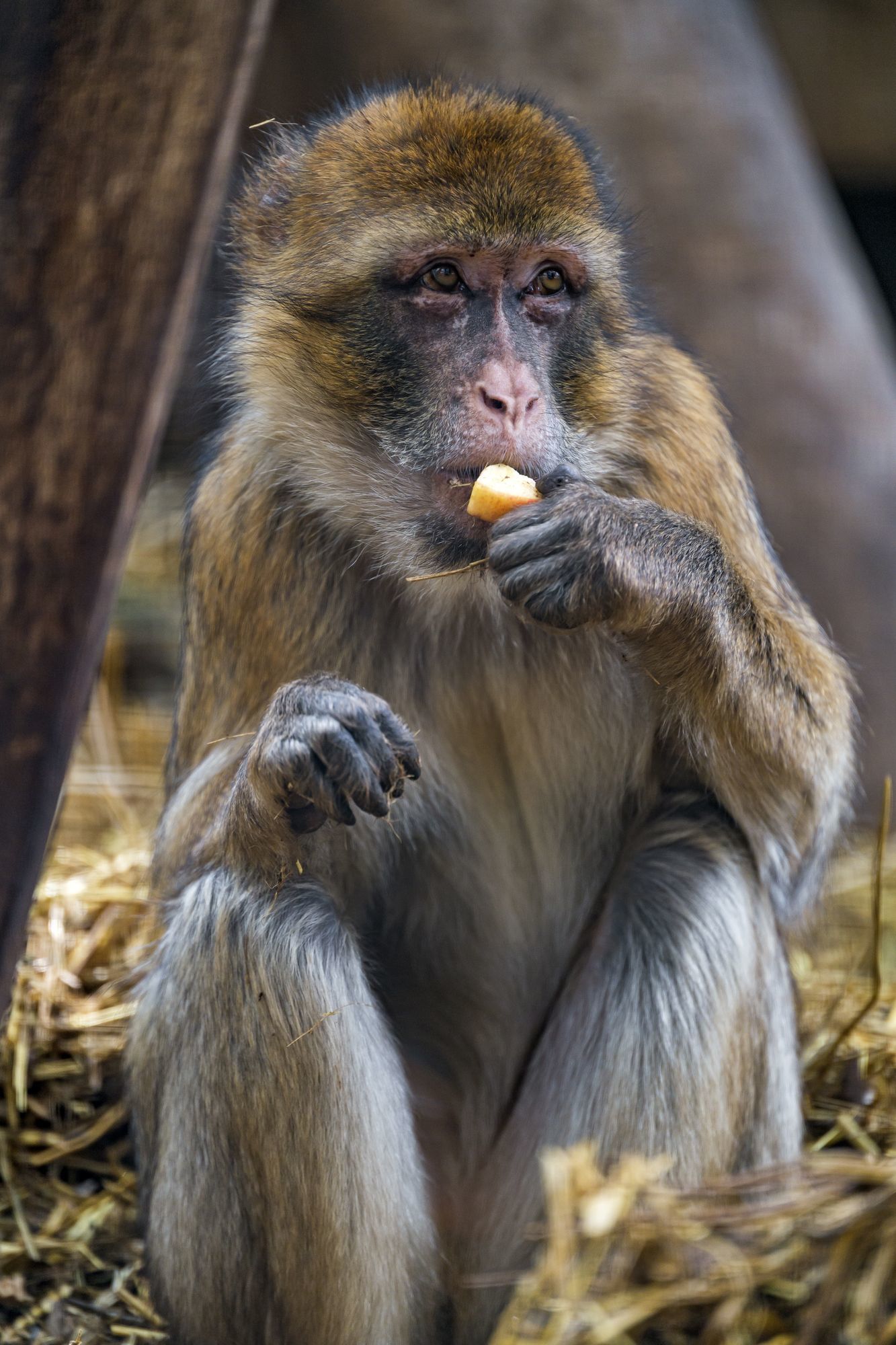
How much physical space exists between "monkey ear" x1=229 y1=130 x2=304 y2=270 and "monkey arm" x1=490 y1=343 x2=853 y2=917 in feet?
3.56

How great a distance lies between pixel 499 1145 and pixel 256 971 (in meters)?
0.98

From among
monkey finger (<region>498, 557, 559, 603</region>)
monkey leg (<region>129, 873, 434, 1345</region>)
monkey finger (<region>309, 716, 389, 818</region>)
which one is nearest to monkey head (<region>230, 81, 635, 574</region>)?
monkey finger (<region>498, 557, 559, 603</region>)

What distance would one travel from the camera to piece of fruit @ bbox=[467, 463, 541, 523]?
340 centimetres

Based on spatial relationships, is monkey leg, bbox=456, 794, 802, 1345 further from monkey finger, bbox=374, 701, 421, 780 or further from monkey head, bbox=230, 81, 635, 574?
monkey head, bbox=230, 81, 635, 574

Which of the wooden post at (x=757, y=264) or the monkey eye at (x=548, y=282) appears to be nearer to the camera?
the monkey eye at (x=548, y=282)

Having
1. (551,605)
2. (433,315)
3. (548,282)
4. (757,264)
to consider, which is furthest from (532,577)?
(757,264)

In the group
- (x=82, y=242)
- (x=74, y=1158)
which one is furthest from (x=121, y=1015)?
(x=82, y=242)

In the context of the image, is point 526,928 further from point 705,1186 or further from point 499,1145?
point 705,1186

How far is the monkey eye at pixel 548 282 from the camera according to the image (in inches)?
149

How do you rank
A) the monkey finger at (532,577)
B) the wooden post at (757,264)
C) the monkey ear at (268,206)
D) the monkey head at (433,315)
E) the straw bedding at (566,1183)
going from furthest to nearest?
the wooden post at (757,264) < the monkey ear at (268,206) < the monkey head at (433,315) < the monkey finger at (532,577) < the straw bedding at (566,1183)

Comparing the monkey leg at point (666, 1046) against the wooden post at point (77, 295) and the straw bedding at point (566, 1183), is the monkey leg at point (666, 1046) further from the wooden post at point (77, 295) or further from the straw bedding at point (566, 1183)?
the wooden post at point (77, 295)

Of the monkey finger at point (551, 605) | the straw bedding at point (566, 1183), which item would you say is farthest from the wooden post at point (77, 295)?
the straw bedding at point (566, 1183)

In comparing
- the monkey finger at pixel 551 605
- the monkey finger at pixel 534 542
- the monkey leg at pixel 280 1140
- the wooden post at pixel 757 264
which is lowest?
the monkey leg at pixel 280 1140

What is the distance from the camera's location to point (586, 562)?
333 centimetres
